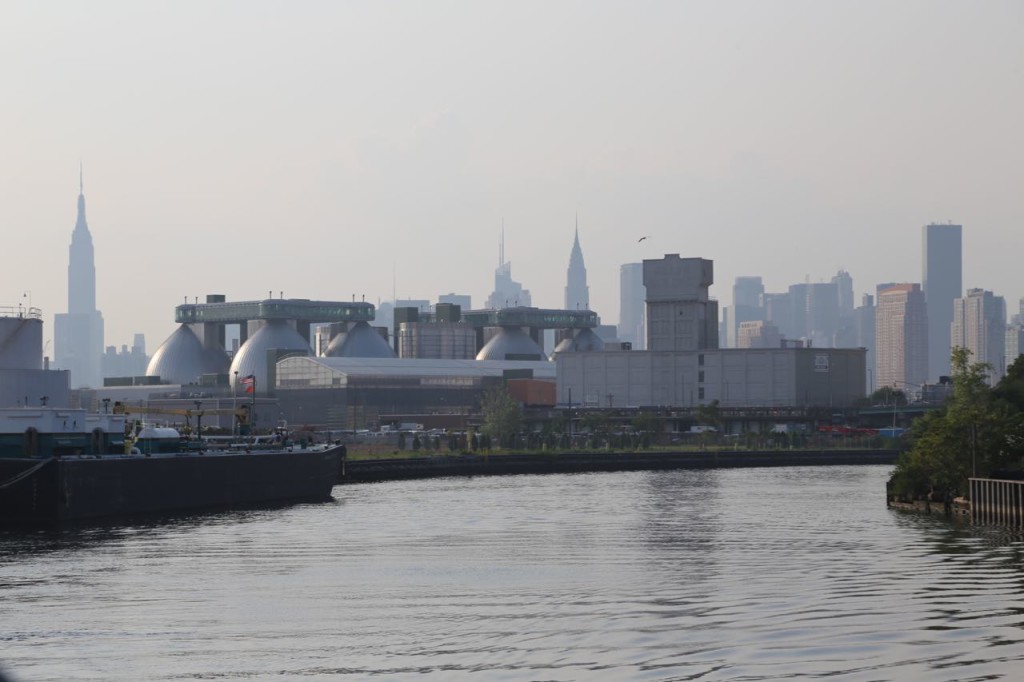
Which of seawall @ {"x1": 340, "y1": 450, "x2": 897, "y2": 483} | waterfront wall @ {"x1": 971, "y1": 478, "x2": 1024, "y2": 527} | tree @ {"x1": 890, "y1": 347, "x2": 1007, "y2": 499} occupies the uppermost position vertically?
tree @ {"x1": 890, "y1": 347, "x2": 1007, "y2": 499}

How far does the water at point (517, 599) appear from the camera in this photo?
40094 mm

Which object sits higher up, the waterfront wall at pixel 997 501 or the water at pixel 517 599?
the waterfront wall at pixel 997 501

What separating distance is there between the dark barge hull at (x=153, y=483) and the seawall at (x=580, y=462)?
26.7m

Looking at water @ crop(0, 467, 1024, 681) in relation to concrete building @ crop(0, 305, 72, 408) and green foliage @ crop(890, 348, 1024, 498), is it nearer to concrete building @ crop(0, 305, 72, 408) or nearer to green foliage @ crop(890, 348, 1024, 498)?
green foliage @ crop(890, 348, 1024, 498)

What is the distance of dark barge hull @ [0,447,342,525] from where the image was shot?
85.8 m

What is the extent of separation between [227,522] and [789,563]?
36343 mm

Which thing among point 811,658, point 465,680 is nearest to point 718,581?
point 811,658

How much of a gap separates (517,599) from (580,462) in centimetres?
12769

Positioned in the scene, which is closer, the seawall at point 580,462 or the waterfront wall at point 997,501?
the waterfront wall at point 997,501

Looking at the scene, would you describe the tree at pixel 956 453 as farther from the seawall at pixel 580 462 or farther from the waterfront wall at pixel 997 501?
the seawall at pixel 580 462

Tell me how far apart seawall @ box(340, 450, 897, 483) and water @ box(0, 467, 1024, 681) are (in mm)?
63528

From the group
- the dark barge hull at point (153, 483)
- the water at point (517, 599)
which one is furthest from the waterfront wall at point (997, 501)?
the dark barge hull at point (153, 483)

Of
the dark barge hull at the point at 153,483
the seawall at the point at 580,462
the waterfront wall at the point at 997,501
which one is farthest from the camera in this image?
the seawall at the point at 580,462

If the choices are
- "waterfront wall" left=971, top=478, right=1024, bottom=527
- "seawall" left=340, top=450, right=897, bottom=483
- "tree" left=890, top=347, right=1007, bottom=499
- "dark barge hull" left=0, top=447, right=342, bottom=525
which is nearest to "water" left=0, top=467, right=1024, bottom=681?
"waterfront wall" left=971, top=478, right=1024, bottom=527
